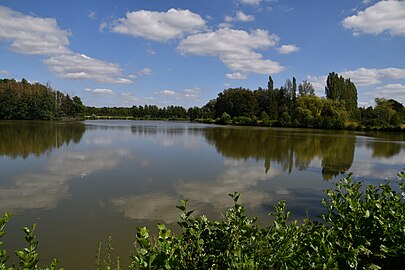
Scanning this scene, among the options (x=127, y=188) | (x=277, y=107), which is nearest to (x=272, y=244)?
(x=127, y=188)

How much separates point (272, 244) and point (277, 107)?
71.5 metres

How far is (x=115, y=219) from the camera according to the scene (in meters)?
6.25

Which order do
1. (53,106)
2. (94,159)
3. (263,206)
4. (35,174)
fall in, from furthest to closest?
(53,106)
(94,159)
(35,174)
(263,206)

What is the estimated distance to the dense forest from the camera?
5578 centimetres

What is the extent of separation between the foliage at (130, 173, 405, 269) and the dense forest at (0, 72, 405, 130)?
2057 inches

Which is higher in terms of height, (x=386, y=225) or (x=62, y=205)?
(x=386, y=225)

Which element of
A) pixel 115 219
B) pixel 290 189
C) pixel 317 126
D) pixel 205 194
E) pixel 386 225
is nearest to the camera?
pixel 386 225

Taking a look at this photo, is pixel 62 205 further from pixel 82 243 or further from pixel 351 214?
pixel 351 214

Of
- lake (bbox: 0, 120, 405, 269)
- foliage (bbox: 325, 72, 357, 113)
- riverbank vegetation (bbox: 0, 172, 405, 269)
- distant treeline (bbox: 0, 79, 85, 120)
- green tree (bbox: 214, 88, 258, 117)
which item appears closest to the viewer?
riverbank vegetation (bbox: 0, 172, 405, 269)

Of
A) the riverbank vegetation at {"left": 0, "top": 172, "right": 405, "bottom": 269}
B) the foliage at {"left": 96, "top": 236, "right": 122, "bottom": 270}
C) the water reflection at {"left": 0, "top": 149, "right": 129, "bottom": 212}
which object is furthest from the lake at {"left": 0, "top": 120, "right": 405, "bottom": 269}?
the riverbank vegetation at {"left": 0, "top": 172, "right": 405, "bottom": 269}

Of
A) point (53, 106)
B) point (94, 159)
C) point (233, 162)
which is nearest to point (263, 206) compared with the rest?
point (233, 162)

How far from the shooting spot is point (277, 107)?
7156cm

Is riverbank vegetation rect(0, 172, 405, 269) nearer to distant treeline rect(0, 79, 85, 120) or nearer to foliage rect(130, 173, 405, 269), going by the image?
foliage rect(130, 173, 405, 269)

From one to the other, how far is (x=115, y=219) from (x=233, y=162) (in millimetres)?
8692
